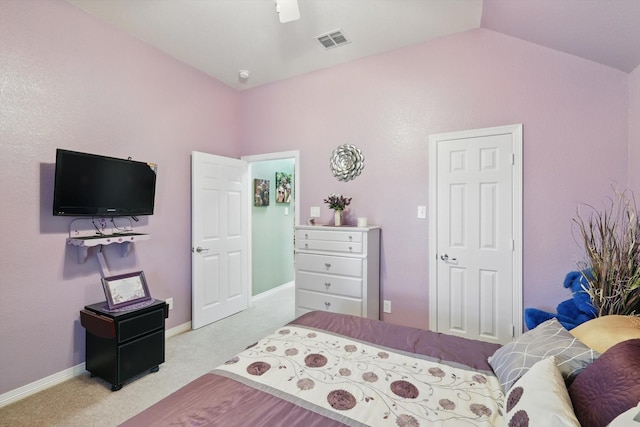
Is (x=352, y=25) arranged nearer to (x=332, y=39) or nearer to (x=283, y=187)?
(x=332, y=39)

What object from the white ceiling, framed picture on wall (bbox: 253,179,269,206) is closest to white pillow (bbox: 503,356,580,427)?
the white ceiling

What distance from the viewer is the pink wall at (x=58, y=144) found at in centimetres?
210

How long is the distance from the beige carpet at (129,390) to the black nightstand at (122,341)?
0.10 m

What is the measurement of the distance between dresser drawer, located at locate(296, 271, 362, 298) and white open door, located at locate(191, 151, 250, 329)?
1.07m

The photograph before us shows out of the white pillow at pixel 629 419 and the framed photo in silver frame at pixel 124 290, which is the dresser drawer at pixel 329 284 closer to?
the framed photo in silver frame at pixel 124 290

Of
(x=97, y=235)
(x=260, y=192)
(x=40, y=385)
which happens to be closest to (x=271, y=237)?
(x=260, y=192)

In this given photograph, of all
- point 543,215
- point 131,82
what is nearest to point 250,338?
point 131,82

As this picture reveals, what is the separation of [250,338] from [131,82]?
9.17 ft

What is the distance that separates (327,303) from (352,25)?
2675mm

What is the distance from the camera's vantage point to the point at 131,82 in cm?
283

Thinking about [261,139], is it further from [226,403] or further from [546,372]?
[546,372]

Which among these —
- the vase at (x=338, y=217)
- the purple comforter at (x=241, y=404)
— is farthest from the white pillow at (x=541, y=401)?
the vase at (x=338, y=217)

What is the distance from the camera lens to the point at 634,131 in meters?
2.17

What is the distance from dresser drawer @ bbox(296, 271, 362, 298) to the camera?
291cm
